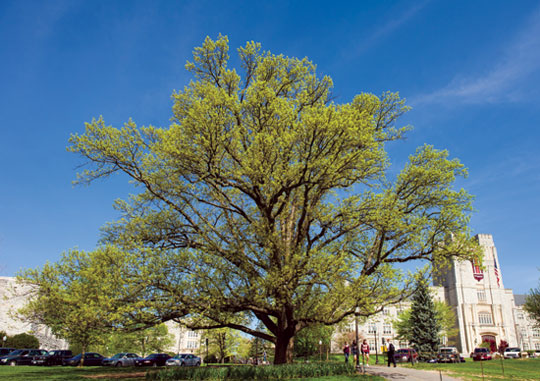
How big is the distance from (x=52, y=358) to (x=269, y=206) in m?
32.4

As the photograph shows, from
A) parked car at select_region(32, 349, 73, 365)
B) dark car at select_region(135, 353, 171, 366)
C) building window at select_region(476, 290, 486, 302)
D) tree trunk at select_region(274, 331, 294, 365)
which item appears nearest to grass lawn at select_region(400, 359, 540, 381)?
tree trunk at select_region(274, 331, 294, 365)

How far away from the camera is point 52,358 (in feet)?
117

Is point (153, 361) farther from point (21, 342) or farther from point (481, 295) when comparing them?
point (481, 295)

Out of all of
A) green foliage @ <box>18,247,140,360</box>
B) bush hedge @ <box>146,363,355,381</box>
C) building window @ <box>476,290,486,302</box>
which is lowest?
bush hedge @ <box>146,363,355,381</box>

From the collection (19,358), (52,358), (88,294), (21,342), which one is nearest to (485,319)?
(52,358)

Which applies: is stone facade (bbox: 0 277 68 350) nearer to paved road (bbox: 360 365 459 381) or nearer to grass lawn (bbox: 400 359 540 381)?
paved road (bbox: 360 365 459 381)

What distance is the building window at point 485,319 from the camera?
3120 inches

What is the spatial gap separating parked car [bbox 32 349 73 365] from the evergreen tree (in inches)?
1559

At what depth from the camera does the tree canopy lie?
594 inches

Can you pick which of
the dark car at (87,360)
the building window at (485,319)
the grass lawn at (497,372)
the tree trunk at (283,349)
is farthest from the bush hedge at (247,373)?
the building window at (485,319)

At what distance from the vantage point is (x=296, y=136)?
49.3ft

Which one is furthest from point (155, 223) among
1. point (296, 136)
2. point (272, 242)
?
point (296, 136)

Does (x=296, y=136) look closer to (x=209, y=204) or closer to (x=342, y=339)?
(x=209, y=204)

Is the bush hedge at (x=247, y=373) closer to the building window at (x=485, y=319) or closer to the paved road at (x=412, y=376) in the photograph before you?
the paved road at (x=412, y=376)
